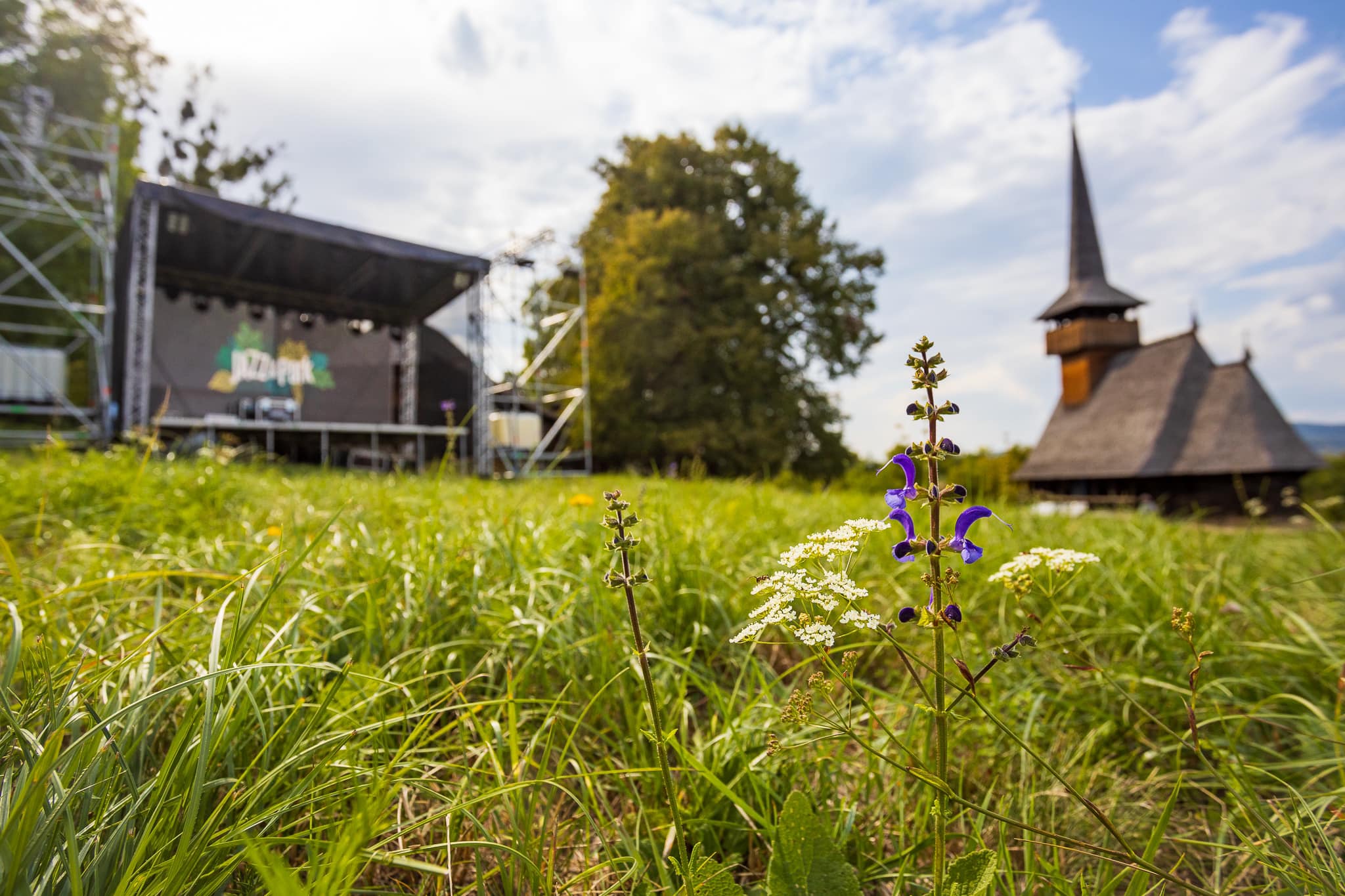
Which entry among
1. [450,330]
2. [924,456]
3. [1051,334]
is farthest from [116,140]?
[1051,334]

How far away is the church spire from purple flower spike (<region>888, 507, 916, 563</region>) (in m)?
26.4

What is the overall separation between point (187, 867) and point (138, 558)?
4.99 ft

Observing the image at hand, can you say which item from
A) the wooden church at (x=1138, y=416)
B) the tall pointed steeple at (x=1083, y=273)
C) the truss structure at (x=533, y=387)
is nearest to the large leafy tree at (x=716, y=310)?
the truss structure at (x=533, y=387)

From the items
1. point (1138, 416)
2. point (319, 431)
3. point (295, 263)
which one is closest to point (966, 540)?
point (319, 431)

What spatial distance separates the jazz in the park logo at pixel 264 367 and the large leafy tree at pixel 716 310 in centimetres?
565

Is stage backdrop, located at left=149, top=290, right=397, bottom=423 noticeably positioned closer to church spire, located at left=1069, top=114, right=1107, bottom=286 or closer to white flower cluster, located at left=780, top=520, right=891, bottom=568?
white flower cluster, located at left=780, top=520, right=891, bottom=568

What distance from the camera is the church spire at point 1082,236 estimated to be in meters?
23.0

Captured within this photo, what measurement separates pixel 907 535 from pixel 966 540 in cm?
7

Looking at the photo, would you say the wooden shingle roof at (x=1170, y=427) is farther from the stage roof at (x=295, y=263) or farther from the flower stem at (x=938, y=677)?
the flower stem at (x=938, y=677)

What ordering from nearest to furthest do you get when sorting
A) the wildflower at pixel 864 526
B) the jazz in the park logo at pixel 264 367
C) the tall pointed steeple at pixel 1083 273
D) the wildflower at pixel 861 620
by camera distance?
the wildflower at pixel 861 620 < the wildflower at pixel 864 526 < the jazz in the park logo at pixel 264 367 < the tall pointed steeple at pixel 1083 273

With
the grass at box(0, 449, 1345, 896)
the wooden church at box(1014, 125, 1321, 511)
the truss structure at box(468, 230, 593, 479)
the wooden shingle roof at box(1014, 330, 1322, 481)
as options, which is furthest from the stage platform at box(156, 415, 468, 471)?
the wooden shingle roof at box(1014, 330, 1322, 481)

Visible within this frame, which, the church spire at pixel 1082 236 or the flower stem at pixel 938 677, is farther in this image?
the church spire at pixel 1082 236

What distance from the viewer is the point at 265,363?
48.3ft

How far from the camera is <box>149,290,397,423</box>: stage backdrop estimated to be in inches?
546
